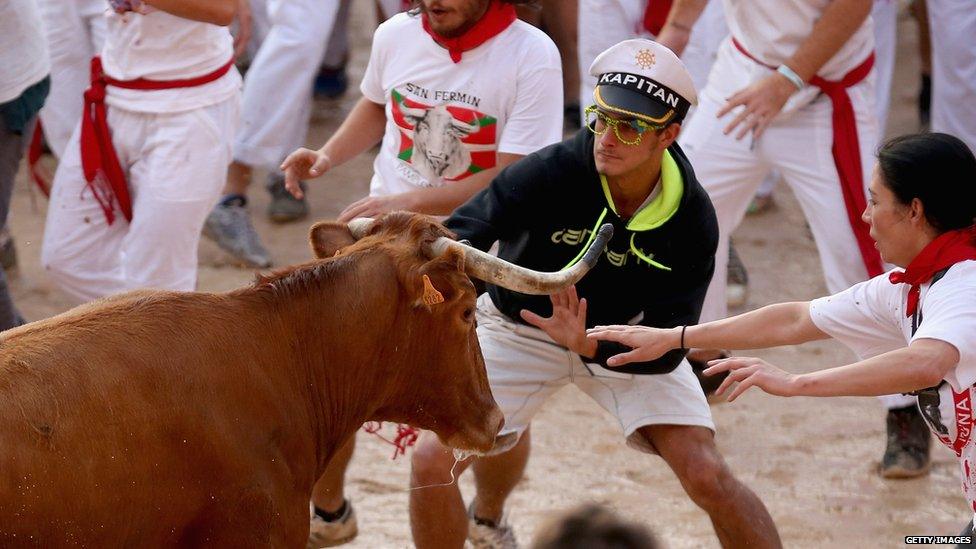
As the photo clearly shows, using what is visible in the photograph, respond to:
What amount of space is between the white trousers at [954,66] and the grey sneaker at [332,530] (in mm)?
4825

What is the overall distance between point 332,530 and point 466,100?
166 cm

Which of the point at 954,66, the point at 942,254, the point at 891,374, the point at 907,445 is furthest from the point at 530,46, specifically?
the point at 954,66

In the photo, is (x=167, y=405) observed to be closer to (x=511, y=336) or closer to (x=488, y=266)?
(x=488, y=266)

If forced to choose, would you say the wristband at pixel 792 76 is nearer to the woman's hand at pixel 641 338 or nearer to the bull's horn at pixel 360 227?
the woman's hand at pixel 641 338

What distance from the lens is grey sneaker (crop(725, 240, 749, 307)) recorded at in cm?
791

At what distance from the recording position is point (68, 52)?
7660 millimetres

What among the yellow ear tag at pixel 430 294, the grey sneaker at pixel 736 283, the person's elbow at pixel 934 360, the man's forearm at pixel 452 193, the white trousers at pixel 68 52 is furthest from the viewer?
the grey sneaker at pixel 736 283

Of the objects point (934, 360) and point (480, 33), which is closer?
point (934, 360)

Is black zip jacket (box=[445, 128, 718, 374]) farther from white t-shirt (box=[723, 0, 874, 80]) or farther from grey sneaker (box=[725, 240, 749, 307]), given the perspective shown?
grey sneaker (box=[725, 240, 749, 307])

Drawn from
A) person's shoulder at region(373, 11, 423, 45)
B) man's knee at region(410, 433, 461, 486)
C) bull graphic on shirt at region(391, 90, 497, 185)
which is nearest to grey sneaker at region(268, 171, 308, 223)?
person's shoulder at region(373, 11, 423, 45)

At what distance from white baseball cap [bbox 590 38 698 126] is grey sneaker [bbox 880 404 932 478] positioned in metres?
2.15

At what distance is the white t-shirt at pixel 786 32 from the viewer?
6113mm

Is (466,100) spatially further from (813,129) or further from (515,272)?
(813,129)

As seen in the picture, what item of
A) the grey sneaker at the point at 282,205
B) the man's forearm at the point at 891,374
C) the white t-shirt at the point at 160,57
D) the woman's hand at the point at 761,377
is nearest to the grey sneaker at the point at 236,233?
the grey sneaker at the point at 282,205
